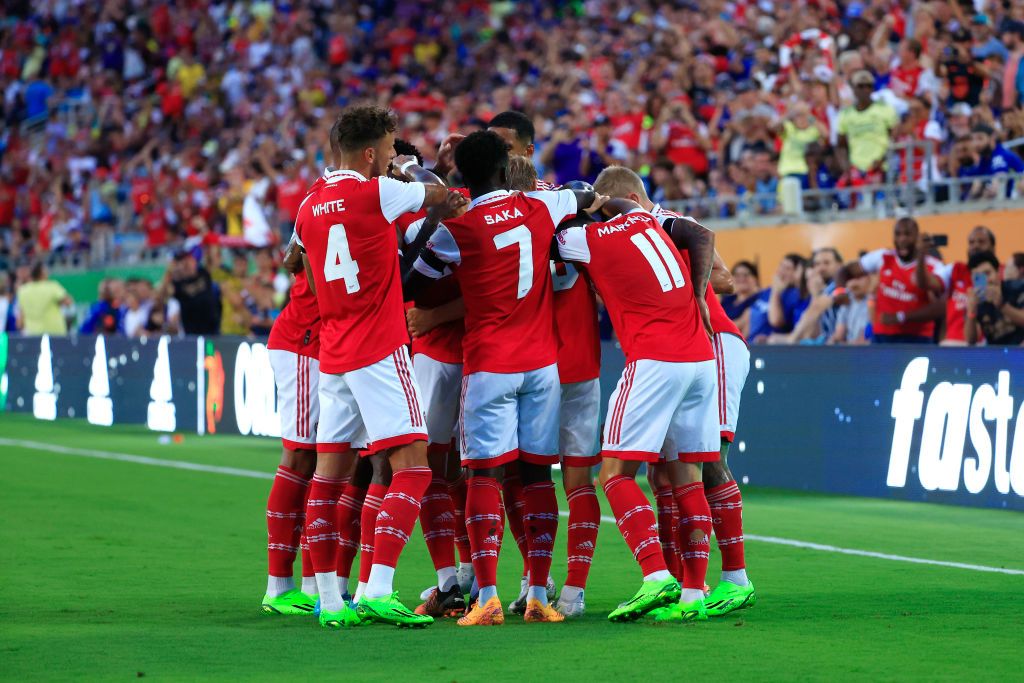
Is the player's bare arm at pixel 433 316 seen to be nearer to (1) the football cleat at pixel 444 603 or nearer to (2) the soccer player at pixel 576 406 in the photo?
(2) the soccer player at pixel 576 406

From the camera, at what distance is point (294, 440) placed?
307 inches

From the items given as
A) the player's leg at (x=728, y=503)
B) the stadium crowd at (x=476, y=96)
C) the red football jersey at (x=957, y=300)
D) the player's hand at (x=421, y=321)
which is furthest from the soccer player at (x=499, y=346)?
the stadium crowd at (x=476, y=96)

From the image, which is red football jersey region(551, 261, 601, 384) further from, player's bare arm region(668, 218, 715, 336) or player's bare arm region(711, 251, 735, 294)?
player's bare arm region(711, 251, 735, 294)

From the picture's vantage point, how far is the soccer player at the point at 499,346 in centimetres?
726

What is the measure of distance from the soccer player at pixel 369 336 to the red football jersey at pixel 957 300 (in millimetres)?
7239

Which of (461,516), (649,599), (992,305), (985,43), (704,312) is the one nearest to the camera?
(649,599)

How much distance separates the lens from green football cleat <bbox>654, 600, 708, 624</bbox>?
7.31m

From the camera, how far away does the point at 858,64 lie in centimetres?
1766

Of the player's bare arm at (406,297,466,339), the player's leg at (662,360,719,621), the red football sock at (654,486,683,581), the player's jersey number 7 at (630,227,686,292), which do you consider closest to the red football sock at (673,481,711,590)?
the player's leg at (662,360,719,621)

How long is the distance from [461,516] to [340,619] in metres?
1.03

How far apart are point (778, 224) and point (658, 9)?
979cm

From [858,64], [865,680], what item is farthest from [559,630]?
[858,64]

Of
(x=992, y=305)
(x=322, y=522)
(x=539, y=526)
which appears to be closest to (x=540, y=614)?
(x=539, y=526)

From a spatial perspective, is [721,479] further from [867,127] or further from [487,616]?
[867,127]
